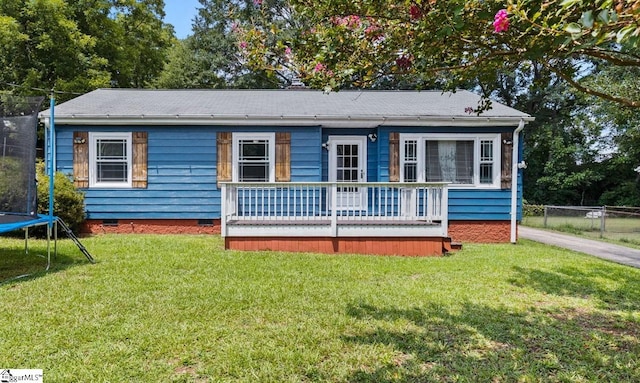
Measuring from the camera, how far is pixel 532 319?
379 cm

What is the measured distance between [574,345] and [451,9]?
2.93 meters

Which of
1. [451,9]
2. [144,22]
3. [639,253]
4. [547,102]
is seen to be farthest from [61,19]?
[547,102]

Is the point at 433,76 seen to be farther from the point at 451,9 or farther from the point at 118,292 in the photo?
the point at 118,292

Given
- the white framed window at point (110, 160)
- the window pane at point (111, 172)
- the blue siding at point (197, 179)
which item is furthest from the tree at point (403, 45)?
the window pane at point (111, 172)

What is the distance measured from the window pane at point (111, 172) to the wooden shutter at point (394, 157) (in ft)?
21.0

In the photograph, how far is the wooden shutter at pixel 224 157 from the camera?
29.3 ft

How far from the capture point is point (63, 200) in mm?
7742

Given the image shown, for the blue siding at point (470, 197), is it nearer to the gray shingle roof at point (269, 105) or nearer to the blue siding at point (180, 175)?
the gray shingle roof at point (269, 105)

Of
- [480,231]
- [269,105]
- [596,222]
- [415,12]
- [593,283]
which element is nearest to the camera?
[415,12]

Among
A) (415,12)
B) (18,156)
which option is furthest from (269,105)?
(415,12)

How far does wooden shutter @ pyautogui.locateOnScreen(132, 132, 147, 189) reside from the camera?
883 centimetres

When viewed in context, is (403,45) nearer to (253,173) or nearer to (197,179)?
(253,173)

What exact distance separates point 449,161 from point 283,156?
4.03m

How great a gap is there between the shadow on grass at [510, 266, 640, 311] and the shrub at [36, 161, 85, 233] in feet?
27.9
